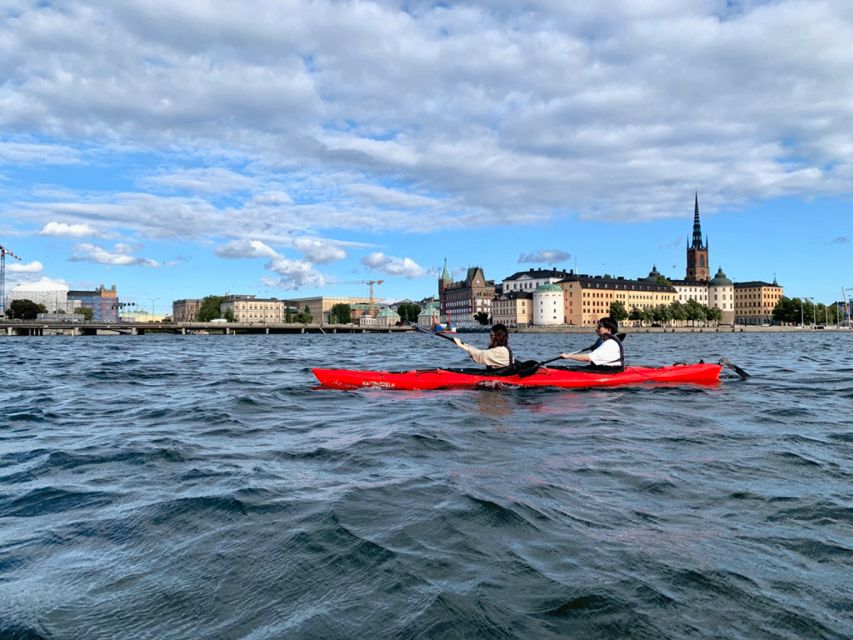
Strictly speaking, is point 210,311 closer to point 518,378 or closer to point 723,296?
point 723,296

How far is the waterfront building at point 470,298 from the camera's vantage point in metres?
→ 183

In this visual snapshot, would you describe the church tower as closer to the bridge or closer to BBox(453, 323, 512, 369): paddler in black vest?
the bridge

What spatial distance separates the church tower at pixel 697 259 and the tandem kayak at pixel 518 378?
183 metres

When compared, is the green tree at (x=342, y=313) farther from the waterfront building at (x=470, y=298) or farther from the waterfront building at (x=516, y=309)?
the waterfront building at (x=516, y=309)

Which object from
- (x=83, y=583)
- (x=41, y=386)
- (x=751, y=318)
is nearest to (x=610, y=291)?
(x=751, y=318)

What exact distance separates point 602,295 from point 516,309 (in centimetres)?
2097

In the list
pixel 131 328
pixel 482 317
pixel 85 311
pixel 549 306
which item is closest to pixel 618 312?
pixel 549 306

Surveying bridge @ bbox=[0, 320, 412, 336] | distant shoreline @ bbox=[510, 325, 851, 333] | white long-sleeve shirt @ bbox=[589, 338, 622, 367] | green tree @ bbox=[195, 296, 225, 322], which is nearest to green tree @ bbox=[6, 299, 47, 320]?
bridge @ bbox=[0, 320, 412, 336]

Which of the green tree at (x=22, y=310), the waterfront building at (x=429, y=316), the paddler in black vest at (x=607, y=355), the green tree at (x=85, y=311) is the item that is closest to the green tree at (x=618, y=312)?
the waterfront building at (x=429, y=316)

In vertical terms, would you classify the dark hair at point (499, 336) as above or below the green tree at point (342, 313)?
below

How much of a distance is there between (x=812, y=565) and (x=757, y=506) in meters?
1.49

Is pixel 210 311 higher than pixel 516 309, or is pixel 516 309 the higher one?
pixel 210 311

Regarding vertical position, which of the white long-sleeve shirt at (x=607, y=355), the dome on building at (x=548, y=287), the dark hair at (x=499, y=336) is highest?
the dome on building at (x=548, y=287)

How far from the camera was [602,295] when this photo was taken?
161 m
